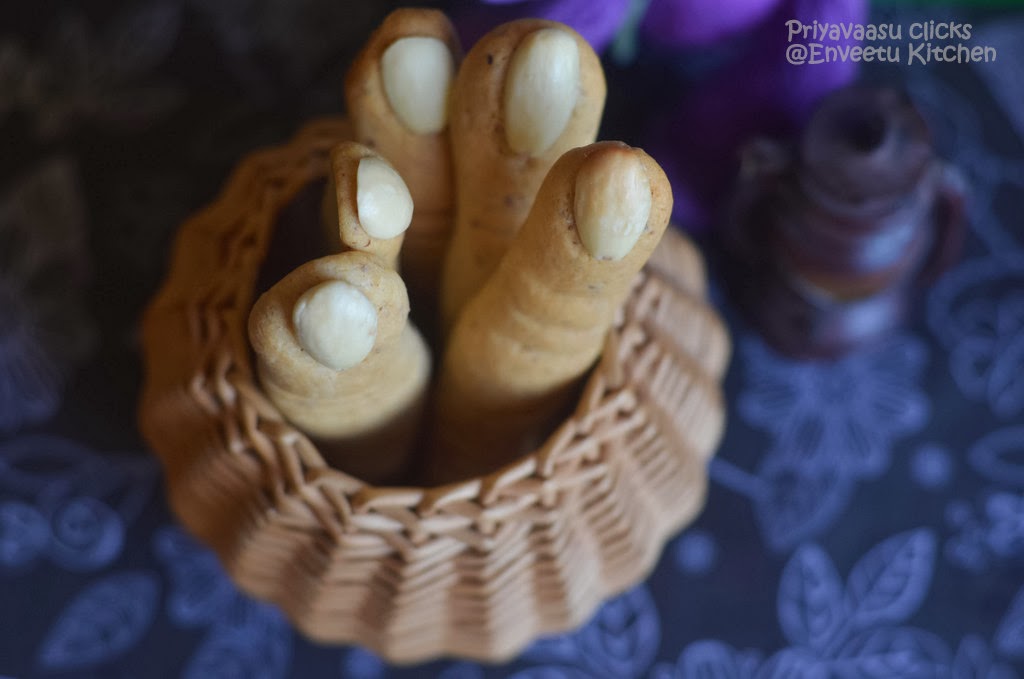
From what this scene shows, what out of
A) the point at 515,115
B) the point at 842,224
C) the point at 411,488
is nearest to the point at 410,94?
the point at 515,115

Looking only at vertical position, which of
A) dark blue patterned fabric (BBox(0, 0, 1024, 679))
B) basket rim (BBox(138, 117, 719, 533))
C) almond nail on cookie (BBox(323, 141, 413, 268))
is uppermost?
almond nail on cookie (BBox(323, 141, 413, 268))

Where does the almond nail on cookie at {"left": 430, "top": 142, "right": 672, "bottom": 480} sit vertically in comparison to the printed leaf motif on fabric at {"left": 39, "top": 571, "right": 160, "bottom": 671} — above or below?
above

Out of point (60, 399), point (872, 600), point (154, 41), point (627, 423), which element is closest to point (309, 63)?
point (154, 41)

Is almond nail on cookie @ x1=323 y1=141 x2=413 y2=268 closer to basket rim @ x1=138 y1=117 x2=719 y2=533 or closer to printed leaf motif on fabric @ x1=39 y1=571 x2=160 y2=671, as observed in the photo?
basket rim @ x1=138 y1=117 x2=719 y2=533

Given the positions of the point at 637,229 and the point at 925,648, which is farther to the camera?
the point at 925,648

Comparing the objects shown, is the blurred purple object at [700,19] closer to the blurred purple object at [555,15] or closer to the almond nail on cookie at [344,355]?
the blurred purple object at [555,15]

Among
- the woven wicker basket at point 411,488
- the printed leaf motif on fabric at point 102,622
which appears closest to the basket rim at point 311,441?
the woven wicker basket at point 411,488

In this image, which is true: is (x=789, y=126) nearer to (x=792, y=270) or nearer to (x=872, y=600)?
(x=792, y=270)

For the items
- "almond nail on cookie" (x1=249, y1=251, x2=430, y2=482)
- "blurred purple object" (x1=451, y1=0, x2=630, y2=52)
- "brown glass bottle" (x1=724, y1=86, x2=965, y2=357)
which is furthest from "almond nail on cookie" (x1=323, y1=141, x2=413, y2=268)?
"brown glass bottle" (x1=724, y1=86, x2=965, y2=357)
